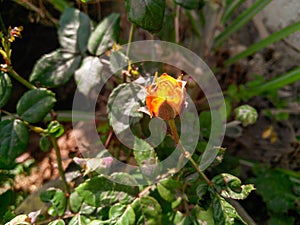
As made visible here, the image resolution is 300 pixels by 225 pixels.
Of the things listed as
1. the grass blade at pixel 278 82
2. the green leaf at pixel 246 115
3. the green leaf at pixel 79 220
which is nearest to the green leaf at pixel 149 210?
the green leaf at pixel 79 220

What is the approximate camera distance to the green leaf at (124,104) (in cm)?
86

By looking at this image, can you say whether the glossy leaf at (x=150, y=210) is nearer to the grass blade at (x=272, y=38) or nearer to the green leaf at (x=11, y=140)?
the green leaf at (x=11, y=140)

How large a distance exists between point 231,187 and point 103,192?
8.9 inches

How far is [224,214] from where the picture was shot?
0.73m

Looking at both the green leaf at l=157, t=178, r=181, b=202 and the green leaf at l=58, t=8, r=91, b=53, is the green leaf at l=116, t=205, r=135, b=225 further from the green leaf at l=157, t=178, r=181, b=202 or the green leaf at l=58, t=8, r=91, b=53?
the green leaf at l=58, t=8, r=91, b=53

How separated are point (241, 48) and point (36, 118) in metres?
0.81

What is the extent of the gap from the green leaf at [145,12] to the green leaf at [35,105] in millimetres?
238

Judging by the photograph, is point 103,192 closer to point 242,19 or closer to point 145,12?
point 145,12

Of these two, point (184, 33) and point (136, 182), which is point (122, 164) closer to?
point (136, 182)

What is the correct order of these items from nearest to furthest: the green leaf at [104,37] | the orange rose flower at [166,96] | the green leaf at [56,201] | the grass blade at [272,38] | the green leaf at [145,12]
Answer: the orange rose flower at [166,96], the green leaf at [145,12], the green leaf at [56,201], the green leaf at [104,37], the grass blade at [272,38]

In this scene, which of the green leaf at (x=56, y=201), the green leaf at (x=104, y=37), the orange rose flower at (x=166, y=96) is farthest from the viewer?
the green leaf at (x=104, y=37)

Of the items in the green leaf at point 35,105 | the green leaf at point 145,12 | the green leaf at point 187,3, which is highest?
the green leaf at point 187,3

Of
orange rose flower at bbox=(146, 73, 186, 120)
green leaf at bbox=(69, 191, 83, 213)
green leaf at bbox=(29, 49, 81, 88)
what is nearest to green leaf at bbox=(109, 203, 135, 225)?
green leaf at bbox=(69, 191, 83, 213)

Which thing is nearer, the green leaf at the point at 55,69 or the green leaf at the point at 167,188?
the green leaf at the point at 167,188
